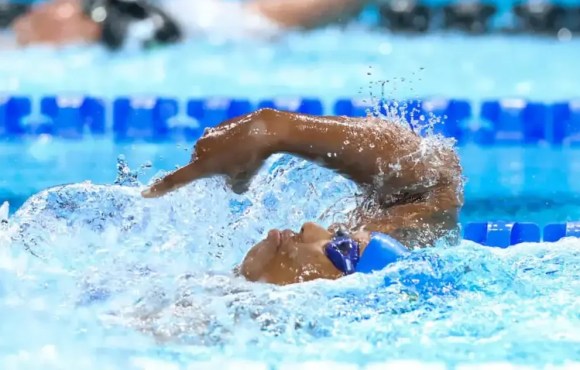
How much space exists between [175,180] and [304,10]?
16.0 ft

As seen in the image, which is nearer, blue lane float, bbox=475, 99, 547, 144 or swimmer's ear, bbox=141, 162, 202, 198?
swimmer's ear, bbox=141, 162, 202, 198

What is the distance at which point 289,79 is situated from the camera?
218 inches

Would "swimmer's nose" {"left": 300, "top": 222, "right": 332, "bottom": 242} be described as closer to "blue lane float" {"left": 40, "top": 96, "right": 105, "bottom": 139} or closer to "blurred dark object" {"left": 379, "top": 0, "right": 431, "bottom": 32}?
"blue lane float" {"left": 40, "top": 96, "right": 105, "bottom": 139}

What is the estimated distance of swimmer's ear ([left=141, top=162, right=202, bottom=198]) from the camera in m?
1.87

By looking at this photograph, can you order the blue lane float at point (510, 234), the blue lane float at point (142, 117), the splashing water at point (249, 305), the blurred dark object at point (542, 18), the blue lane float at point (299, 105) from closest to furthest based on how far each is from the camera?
the splashing water at point (249, 305) < the blue lane float at point (510, 234) < the blue lane float at point (299, 105) < the blue lane float at point (142, 117) < the blurred dark object at point (542, 18)

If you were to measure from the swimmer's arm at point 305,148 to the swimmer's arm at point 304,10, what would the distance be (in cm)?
450

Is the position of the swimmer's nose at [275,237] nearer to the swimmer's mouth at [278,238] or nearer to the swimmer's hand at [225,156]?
the swimmer's mouth at [278,238]

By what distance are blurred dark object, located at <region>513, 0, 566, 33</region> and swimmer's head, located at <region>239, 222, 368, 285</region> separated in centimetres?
524

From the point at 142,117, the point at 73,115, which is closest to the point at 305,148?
the point at 142,117

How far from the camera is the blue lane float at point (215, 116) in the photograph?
4.38 m

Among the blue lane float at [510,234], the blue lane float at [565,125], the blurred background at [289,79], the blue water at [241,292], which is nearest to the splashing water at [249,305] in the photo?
the blue water at [241,292]

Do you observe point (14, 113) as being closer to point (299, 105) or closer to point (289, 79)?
point (299, 105)

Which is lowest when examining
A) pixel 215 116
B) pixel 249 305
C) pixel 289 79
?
pixel 249 305

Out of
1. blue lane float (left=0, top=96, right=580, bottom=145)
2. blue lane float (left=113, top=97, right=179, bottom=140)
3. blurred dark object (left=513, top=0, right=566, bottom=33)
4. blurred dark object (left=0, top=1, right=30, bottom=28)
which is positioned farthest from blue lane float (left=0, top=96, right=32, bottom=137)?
blurred dark object (left=513, top=0, right=566, bottom=33)
